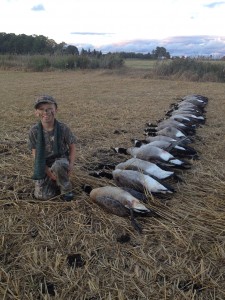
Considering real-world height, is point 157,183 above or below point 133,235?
above

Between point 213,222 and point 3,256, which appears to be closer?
point 3,256

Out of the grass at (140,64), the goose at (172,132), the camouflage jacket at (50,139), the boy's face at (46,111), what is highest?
the grass at (140,64)

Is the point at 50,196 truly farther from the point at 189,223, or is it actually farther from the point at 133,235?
the point at 189,223

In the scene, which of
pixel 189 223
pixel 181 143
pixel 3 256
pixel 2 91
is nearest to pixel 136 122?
pixel 181 143

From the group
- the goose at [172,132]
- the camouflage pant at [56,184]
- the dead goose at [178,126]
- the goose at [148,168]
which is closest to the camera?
the camouflage pant at [56,184]

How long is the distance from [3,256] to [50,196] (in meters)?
1.08

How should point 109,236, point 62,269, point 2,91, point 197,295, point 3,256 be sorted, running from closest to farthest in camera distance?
point 197,295 → point 62,269 → point 3,256 → point 109,236 → point 2,91

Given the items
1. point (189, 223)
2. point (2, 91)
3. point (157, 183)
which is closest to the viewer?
point (189, 223)

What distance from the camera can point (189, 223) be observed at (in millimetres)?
3504

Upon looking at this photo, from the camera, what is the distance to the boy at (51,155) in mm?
3877

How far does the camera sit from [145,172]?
14.0ft

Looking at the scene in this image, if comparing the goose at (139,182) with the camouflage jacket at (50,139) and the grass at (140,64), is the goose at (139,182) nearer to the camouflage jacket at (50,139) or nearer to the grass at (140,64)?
the camouflage jacket at (50,139)

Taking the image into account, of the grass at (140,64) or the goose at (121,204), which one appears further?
the grass at (140,64)

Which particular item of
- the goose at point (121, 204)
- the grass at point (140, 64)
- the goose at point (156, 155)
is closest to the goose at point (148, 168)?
the goose at point (156, 155)
